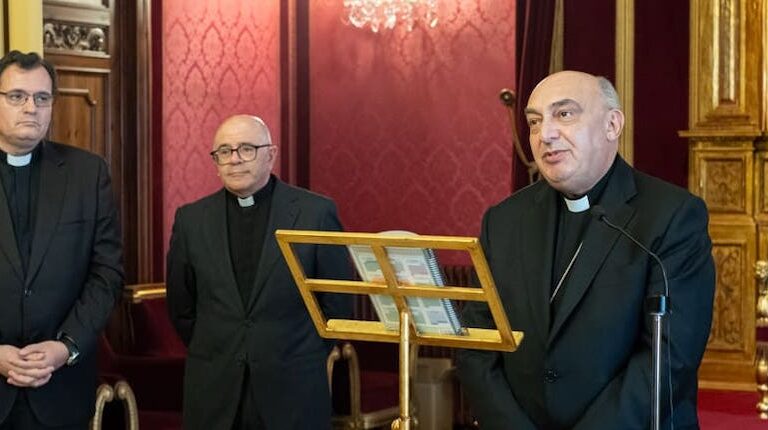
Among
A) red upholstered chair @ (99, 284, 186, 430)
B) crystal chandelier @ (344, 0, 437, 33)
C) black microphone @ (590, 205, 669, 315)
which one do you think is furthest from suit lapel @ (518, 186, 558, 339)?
crystal chandelier @ (344, 0, 437, 33)

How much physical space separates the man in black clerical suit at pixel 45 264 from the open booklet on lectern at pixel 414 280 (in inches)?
58.6

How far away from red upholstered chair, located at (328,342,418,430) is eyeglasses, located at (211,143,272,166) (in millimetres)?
1543

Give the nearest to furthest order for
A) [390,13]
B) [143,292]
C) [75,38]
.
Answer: [143,292], [75,38], [390,13]

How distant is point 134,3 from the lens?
7098mm

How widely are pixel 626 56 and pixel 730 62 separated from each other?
563 millimetres

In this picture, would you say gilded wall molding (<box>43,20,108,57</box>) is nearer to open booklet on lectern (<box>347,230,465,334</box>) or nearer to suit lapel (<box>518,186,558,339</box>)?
suit lapel (<box>518,186,558,339</box>)

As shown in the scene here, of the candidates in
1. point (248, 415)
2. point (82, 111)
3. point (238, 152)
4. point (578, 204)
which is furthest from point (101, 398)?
point (578, 204)

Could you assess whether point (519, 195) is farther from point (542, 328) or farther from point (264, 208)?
point (264, 208)

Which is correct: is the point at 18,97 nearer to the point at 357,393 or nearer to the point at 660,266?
the point at 660,266

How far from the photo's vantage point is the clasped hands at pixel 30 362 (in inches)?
168

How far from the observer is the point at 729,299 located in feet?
24.0

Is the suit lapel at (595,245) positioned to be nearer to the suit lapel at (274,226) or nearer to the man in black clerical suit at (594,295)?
the man in black clerical suit at (594,295)

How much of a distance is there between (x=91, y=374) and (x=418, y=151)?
400cm

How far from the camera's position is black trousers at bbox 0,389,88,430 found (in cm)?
434
